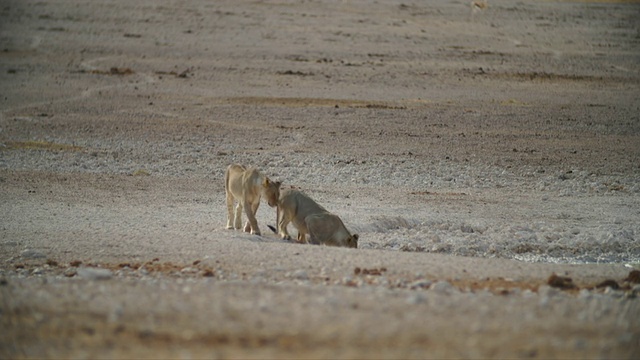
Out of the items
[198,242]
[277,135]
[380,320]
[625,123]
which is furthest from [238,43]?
[380,320]

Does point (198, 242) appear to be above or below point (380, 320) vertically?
below

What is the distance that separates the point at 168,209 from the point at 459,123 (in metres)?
9.91

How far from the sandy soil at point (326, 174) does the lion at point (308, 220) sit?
1.87 ft

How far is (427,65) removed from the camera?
91.9 feet

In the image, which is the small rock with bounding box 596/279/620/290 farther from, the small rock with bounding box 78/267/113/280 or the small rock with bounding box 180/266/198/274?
the small rock with bounding box 78/267/113/280

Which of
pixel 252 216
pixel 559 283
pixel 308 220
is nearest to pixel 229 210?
pixel 252 216

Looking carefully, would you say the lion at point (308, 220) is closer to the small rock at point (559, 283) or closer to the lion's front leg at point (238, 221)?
the lion's front leg at point (238, 221)

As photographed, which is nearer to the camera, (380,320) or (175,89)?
(380,320)

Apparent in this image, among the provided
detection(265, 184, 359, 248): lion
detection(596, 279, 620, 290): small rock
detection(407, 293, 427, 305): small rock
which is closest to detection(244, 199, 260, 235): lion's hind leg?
detection(265, 184, 359, 248): lion

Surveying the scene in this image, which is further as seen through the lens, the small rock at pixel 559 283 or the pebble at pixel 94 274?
the small rock at pixel 559 283

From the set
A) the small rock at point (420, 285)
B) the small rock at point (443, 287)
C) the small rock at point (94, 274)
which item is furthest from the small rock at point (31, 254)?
the small rock at point (443, 287)

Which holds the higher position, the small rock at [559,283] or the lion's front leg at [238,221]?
the small rock at [559,283]

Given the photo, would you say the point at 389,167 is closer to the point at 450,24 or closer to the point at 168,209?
the point at 168,209

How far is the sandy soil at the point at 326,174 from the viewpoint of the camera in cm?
708
